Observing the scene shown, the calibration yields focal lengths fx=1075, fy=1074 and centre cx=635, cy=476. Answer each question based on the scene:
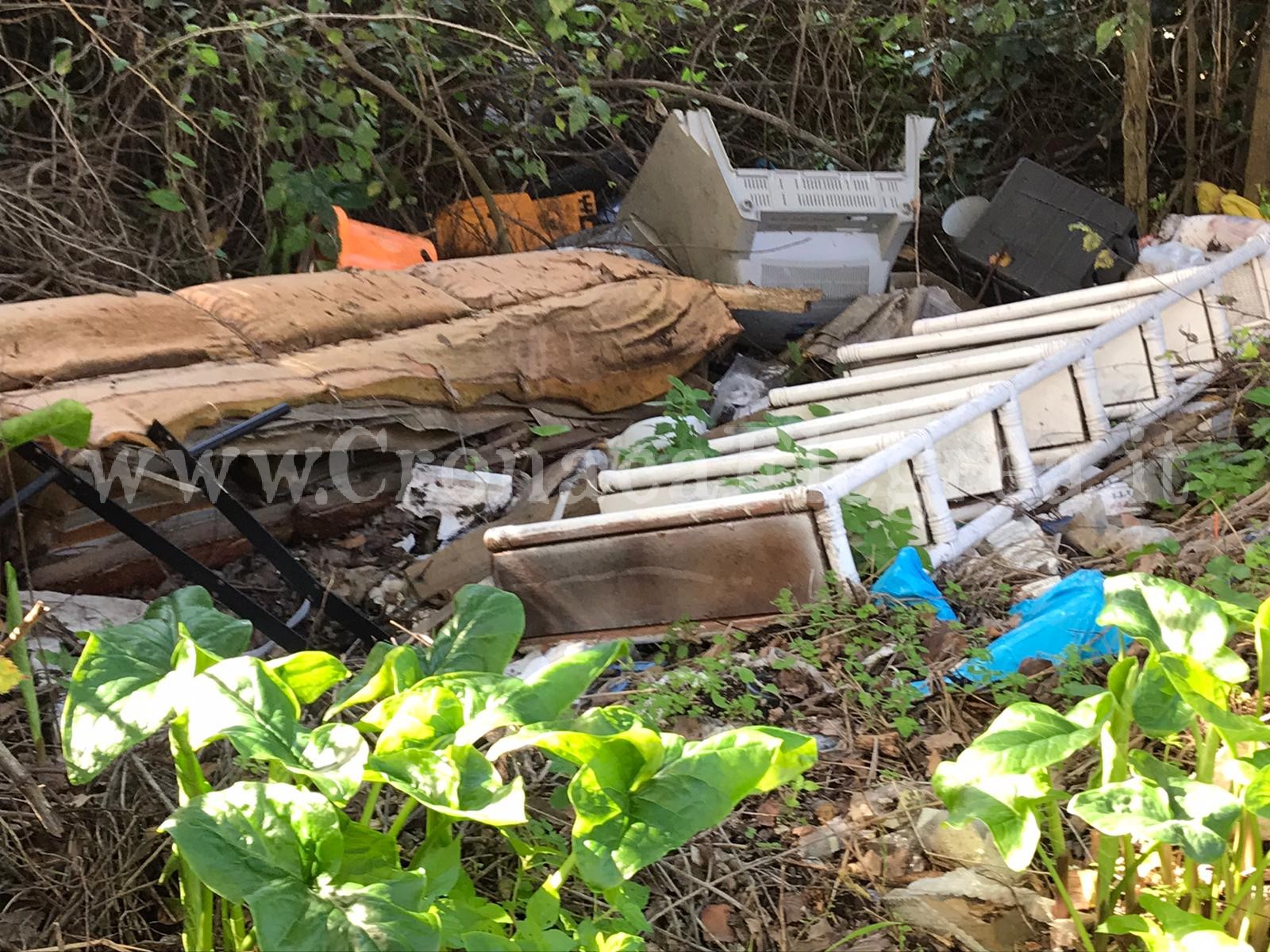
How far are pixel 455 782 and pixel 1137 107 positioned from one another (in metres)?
4.74

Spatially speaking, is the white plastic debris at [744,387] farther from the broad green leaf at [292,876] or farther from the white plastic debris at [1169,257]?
the broad green leaf at [292,876]

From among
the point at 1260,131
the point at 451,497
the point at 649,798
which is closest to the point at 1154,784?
the point at 649,798

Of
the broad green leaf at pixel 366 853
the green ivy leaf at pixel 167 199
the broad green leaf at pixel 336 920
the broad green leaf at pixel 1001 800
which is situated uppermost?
the green ivy leaf at pixel 167 199

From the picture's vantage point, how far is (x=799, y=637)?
2.46 metres

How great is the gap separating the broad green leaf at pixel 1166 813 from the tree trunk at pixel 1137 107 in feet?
13.4

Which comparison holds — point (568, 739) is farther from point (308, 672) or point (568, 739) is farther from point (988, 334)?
point (988, 334)

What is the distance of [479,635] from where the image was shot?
161 centimetres

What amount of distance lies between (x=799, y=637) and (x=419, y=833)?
106cm

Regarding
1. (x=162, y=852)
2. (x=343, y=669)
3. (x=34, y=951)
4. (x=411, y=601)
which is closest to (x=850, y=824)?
(x=343, y=669)

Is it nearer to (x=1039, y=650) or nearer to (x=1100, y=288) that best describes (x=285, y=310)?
(x=1039, y=650)

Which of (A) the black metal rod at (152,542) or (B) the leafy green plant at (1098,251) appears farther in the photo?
(B) the leafy green plant at (1098,251)

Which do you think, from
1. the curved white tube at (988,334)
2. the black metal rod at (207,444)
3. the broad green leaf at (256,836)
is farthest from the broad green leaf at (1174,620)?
the curved white tube at (988,334)

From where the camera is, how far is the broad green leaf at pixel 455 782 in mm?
1176

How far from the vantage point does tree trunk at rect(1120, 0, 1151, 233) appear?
452 centimetres
